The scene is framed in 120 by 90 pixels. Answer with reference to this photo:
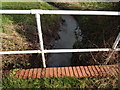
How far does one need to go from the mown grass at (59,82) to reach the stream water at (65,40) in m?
1.65

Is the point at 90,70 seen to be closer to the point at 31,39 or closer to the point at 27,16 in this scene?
the point at 31,39

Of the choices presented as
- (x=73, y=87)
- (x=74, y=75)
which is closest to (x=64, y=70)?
(x=74, y=75)

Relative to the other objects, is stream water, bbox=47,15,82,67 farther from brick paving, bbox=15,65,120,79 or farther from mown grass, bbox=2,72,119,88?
mown grass, bbox=2,72,119,88

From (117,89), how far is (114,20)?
2065 mm

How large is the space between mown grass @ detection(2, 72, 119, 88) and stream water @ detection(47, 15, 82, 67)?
5.42ft

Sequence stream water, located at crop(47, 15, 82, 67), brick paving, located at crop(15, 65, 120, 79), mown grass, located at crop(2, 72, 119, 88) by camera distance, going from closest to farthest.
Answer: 1. mown grass, located at crop(2, 72, 119, 88)
2. brick paving, located at crop(15, 65, 120, 79)
3. stream water, located at crop(47, 15, 82, 67)

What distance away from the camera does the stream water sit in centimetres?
409

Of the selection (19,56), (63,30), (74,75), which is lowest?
(63,30)

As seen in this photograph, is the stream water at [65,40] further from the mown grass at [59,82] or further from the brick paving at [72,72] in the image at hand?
the mown grass at [59,82]

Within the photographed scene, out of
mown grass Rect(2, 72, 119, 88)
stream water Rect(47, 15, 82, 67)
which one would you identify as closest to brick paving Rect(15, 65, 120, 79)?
mown grass Rect(2, 72, 119, 88)

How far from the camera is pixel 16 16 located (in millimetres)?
4805

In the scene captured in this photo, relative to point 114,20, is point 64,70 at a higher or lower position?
lower

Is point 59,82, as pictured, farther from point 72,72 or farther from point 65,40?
point 65,40

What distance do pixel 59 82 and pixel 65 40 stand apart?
320cm
